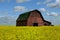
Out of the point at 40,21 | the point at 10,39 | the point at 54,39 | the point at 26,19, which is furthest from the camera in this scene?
the point at 40,21

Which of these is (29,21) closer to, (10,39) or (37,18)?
(37,18)

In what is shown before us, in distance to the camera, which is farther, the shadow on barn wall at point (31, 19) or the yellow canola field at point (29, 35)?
the shadow on barn wall at point (31, 19)

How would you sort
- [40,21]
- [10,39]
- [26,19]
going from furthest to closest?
1. [40,21]
2. [26,19]
3. [10,39]

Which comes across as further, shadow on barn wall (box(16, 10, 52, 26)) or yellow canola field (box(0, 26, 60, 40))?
shadow on barn wall (box(16, 10, 52, 26))

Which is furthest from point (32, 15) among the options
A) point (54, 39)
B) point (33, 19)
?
point (54, 39)

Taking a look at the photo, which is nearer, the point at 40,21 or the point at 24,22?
the point at 24,22

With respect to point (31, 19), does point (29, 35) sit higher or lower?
lower

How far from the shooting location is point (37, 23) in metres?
46.2

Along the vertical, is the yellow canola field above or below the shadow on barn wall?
below

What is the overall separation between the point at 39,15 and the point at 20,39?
4035cm

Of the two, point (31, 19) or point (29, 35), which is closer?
point (29, 35)

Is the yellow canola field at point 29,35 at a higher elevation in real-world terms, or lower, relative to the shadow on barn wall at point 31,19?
lower

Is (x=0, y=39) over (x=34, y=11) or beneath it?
beneath

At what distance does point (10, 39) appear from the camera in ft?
22.0
